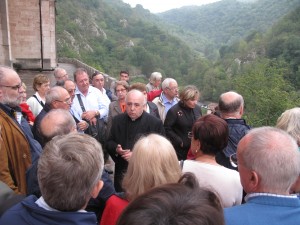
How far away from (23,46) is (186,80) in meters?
65.8


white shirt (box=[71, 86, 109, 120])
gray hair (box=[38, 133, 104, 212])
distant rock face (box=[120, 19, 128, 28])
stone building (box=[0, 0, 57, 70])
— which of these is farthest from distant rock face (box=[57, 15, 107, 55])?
gray hair (box=[38, 133, 104, 212])

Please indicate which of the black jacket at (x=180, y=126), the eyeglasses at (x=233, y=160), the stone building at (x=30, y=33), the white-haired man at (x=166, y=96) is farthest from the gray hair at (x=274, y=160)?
the stone building at (x=30, y=33)

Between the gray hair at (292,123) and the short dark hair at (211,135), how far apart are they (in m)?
0.62

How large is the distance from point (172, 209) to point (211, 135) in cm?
154

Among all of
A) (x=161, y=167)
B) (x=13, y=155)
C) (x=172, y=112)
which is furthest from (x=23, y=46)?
(x=161, y=167)

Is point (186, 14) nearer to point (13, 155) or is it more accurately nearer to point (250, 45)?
point (250, 45)

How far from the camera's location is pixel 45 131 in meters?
2.39

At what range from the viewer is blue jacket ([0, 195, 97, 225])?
4.82 ft

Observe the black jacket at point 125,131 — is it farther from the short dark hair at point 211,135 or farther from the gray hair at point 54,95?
the short dark hair at point 211,135

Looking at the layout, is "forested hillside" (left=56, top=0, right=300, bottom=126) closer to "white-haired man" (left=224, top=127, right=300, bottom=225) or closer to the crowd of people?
the crowd of people

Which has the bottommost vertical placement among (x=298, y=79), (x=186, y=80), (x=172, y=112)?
(x=186, y=80)

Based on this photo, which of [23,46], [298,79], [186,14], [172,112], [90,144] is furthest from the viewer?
[186,14]

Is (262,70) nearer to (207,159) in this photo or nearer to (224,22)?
(207,159)

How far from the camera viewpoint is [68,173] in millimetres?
1529
